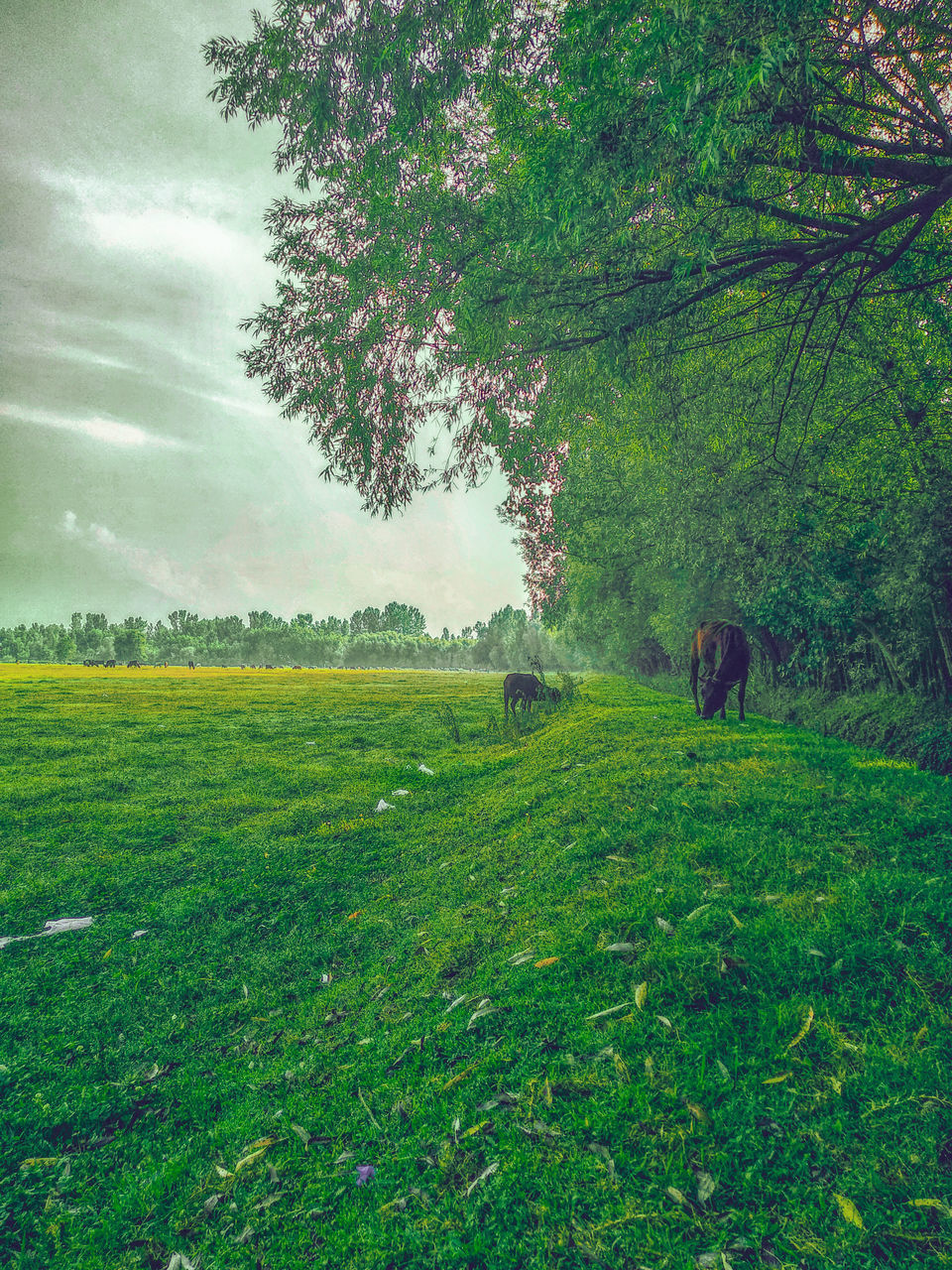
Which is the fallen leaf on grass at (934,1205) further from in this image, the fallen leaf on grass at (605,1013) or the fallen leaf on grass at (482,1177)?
the fallen leaf on grass at (482,1177)

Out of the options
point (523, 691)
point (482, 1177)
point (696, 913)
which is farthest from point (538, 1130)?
point (523, 691)

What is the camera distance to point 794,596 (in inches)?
599

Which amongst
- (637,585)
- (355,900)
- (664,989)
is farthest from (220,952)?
(637,585)

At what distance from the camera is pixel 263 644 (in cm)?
16950

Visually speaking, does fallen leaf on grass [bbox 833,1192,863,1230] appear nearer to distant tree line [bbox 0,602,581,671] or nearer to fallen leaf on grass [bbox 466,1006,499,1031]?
fallen leaf on grass [bbox 466,1006,499,1031]

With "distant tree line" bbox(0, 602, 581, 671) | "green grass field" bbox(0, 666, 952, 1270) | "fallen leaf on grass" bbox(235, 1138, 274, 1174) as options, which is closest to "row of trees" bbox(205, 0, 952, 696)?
"green grass field" bbox(0, 666, 952, 1270)

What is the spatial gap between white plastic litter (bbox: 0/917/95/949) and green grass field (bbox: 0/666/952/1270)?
0.52 feet

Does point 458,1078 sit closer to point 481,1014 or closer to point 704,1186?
point 481,1014

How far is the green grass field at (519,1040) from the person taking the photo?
2.45 meters

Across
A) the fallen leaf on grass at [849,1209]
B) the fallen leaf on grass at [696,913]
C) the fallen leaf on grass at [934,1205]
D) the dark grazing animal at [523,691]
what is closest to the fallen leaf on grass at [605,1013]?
the fallen leaf on grass at [696,913]

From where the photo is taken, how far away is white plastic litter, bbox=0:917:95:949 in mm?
6023

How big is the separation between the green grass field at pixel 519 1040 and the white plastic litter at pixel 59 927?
159mm

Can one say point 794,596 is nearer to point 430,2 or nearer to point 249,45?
point 430,2

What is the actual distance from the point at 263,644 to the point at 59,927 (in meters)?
175
